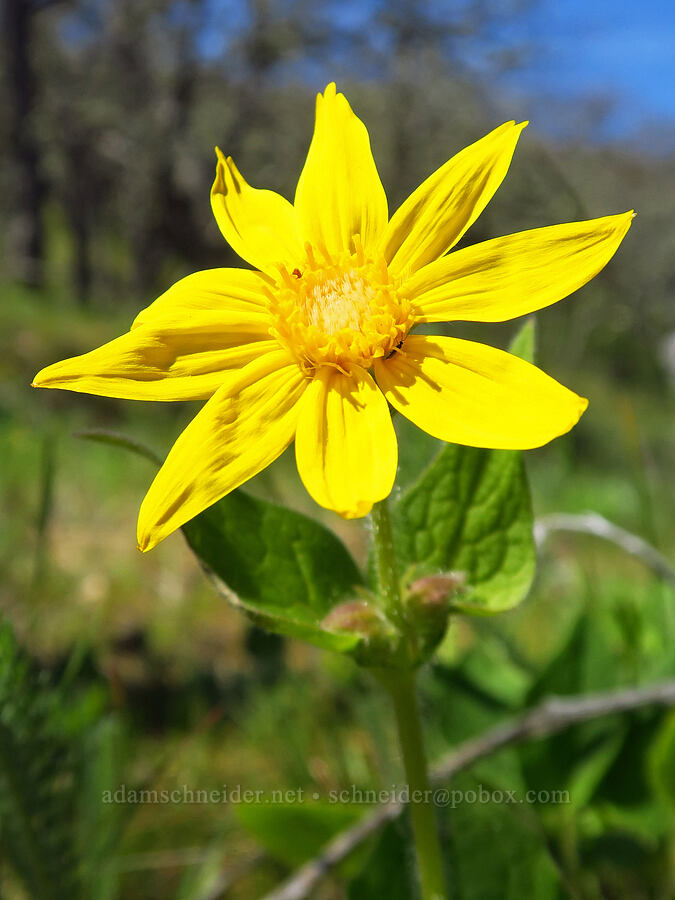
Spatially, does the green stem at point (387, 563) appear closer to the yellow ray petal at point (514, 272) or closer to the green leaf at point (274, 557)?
the green leaf at point (274, 557)

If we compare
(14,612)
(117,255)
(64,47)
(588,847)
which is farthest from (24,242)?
(588,847)

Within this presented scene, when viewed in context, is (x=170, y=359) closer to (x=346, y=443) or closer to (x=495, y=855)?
(x=346, y=443)

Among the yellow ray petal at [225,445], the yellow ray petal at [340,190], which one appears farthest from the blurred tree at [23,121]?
the yellow ray petal at [225,445]

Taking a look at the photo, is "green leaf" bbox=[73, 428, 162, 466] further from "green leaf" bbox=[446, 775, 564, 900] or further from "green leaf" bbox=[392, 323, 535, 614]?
"green leaf" bbox=[446, 775, 564, 900]

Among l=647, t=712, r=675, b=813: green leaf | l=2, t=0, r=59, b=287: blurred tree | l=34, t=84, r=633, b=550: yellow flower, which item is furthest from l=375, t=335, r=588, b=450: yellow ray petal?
l=2, t=0, r=59, b=287: blurred tree

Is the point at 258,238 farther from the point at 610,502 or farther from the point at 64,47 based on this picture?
the point at 64,47

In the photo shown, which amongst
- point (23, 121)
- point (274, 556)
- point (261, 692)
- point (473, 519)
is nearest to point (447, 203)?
point (473, 519)
